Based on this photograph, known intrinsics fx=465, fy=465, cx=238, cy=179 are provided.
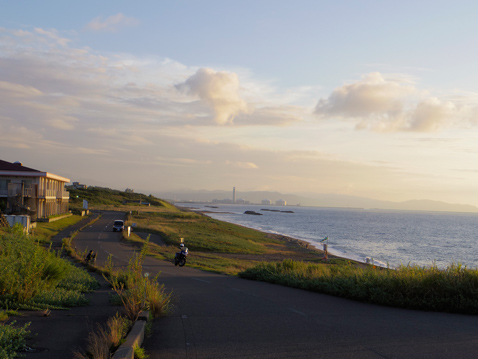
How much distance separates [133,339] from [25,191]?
161ft

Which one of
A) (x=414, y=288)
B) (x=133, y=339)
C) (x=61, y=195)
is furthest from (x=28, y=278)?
(x=61, y=195)

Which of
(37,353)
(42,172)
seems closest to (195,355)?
(37,353)

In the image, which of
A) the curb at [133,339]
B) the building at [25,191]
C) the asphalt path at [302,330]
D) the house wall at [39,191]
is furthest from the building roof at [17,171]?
the curb at [133,339]

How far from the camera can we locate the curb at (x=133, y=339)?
5930mm

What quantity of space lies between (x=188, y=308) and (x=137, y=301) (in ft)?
6.04

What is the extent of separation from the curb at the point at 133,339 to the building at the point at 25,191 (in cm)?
4524

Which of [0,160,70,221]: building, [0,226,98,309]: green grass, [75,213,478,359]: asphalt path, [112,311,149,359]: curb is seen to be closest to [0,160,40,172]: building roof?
[0,160,70,221]: building

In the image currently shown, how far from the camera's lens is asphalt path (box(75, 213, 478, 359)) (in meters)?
6.85

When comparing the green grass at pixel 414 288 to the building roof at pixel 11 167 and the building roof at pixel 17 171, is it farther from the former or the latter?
the building roof at pixel 11 167

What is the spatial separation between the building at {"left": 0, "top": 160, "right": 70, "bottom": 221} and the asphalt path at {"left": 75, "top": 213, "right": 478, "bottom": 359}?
42269 mm

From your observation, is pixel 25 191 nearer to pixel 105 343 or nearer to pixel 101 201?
pixel 105 343

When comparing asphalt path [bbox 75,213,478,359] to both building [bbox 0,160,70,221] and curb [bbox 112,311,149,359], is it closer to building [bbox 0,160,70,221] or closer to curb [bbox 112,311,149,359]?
curb [bbox 112,311,149,359]

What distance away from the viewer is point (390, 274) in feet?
40.3

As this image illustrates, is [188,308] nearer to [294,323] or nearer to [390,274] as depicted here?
[294,323]
